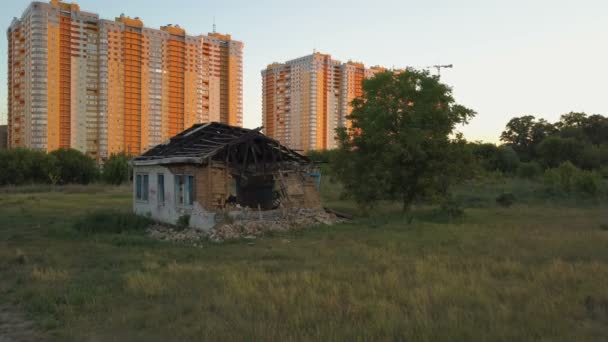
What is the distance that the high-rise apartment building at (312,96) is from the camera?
258 ft

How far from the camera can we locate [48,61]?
56031mm

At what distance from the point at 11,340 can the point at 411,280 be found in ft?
21.9

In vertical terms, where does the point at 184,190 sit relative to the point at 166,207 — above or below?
above

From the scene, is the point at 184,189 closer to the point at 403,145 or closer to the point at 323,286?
the point at 403,145

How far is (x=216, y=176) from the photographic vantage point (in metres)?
17.3

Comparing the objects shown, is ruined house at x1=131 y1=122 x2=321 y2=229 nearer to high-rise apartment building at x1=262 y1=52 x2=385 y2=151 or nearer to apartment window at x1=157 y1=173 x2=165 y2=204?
apartment window at x1=157 y1=173 x2=165 y2=204

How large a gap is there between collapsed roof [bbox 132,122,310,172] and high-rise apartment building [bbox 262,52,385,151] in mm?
57913

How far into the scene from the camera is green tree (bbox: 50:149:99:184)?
51334 millimetres

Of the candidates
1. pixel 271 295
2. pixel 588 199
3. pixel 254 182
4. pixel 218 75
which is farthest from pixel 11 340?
pixel 218 75

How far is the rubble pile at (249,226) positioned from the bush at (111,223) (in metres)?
0.71

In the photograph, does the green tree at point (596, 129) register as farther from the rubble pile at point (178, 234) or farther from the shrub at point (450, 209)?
the rubble pile at point (178, 234)

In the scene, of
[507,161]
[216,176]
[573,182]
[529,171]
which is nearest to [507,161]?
[507,161]

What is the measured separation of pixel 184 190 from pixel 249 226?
3662mm

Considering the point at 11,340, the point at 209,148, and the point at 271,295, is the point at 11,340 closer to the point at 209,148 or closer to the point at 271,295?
the point at 271,295
